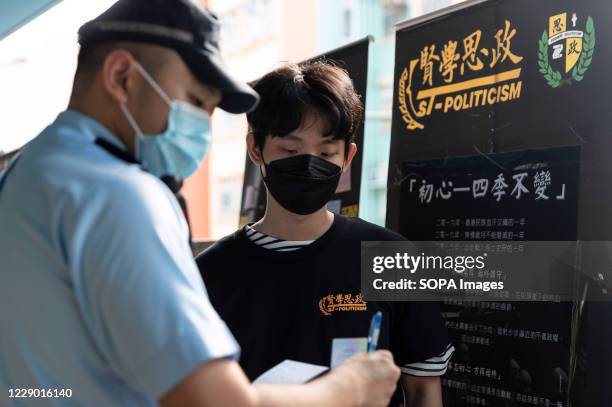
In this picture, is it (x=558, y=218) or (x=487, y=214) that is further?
(x=487, y=214)

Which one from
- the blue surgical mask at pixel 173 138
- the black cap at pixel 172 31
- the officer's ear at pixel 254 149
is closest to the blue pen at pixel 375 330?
the officer's ear at pixel 254 149

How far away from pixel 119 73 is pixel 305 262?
0.97 metres

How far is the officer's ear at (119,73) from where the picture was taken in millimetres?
1182

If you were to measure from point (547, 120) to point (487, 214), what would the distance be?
398 mm

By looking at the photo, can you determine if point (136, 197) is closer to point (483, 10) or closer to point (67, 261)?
point (67, 261)

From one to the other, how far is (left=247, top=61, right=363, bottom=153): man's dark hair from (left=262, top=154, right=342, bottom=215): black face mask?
0.31 ft

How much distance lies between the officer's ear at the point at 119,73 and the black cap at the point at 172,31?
0.15 ft

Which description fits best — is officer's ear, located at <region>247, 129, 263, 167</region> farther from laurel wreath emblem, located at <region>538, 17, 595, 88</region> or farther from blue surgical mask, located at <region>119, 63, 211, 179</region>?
laurel wreath emblem, located at <region>538, 17, 595, 88</region>

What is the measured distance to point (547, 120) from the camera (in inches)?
89.2

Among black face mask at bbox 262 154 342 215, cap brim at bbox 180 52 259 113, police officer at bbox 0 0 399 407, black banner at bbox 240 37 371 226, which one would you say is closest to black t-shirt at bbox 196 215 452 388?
black face mask at bbox 262 154 342 215

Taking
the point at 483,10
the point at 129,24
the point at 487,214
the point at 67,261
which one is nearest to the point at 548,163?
the point at 487,214

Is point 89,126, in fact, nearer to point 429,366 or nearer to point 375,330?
point 375,330

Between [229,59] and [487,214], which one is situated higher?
[229,59]

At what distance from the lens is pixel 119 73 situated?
47.0 inches
